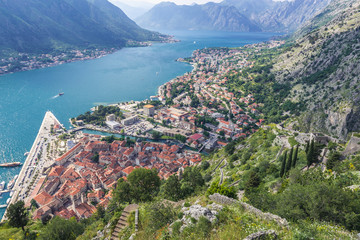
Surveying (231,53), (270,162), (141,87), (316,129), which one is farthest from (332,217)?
(231,53)

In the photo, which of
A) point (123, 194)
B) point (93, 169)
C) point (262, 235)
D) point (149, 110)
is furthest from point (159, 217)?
point (149, 110)

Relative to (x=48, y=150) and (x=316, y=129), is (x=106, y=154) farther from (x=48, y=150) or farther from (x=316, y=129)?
(x=316, y=129)

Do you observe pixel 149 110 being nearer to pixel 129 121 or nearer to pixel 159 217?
pixel 129 121

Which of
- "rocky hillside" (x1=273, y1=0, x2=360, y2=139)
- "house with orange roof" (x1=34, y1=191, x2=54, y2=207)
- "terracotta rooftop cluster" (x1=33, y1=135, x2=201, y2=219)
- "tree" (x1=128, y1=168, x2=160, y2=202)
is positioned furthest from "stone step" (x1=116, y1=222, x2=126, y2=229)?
"rocky hillside" (x1=273, y1=0, x2=360, y2=139)

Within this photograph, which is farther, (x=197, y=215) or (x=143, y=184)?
(x=143, y=184)

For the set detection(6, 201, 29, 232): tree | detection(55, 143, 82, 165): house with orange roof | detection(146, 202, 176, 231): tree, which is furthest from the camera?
detection(55, 143, 82, 165): house with orange roof

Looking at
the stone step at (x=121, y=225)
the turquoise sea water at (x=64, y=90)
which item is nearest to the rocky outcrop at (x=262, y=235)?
the stone step at (x=121, y=225)

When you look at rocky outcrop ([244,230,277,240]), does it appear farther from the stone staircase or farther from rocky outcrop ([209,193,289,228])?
the stone staircase
